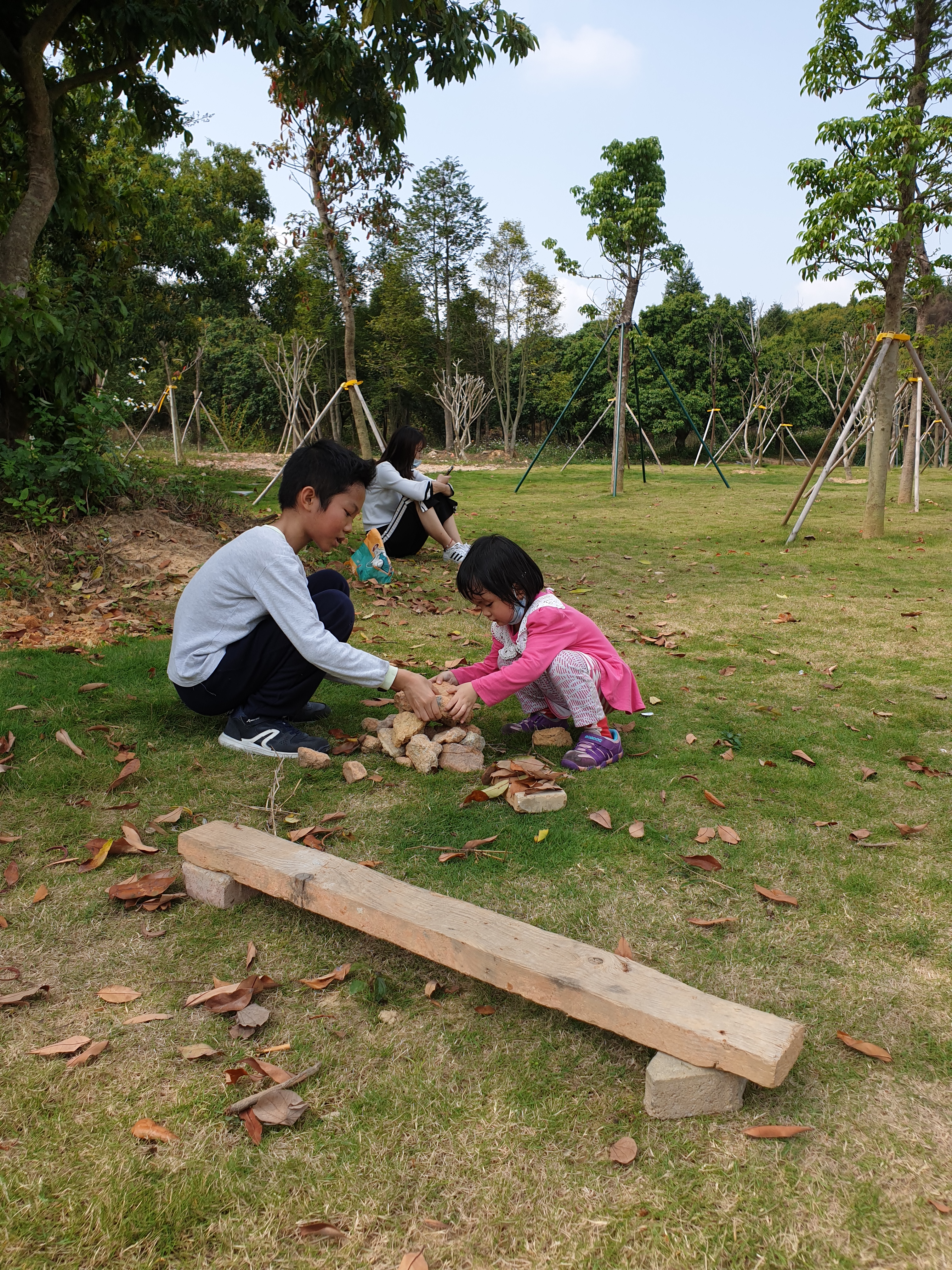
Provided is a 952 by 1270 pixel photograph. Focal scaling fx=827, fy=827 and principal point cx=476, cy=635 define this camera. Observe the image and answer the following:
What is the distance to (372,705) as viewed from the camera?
4.20 m

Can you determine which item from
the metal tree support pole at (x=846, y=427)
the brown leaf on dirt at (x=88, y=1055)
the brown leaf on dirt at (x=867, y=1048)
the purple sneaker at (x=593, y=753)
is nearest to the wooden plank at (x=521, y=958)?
the brown leaf on dirt at (x=867, y=1048)

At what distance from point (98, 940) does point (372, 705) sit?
79.1 inches

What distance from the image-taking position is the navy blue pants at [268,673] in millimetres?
3404

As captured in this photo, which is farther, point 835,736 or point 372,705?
point 372,705

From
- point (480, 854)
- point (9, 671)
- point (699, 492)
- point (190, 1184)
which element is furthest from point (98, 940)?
point (699, 492)

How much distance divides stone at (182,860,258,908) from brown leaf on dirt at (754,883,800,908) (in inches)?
61.1

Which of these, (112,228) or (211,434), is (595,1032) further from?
(211,434)

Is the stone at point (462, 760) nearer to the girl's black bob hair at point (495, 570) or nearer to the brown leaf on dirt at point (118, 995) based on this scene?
the girl's black bob hair at point (495, 570)

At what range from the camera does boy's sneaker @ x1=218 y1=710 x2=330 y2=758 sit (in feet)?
11.6

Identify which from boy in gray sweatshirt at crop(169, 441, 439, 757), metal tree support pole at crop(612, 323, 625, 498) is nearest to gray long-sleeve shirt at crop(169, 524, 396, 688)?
boy in gray sweatshirt at crop(169, 441, 439, 757)

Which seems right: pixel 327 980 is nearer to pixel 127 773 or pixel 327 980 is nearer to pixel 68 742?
pixel 127 773

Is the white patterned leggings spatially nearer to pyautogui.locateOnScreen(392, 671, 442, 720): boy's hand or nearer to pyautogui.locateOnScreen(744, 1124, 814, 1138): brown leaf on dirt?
pyautogui.locateOnScreen(392, 671, 442, 720): boy's hand

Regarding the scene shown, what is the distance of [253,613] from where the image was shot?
3385 mm

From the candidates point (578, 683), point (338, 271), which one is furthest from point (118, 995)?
point (338, 271)
